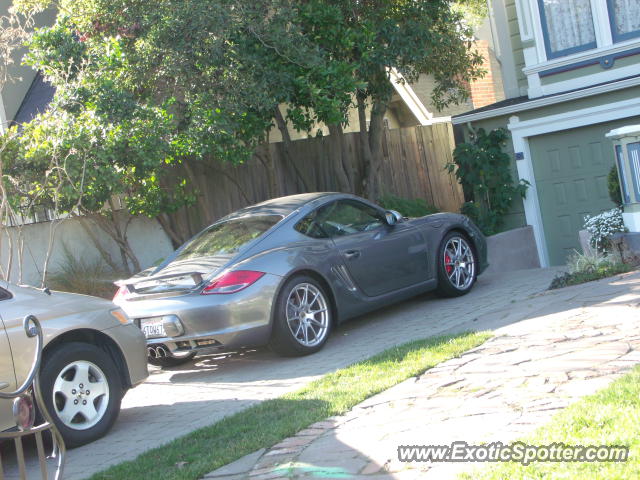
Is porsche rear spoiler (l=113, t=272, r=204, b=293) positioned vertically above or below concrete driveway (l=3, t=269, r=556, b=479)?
above

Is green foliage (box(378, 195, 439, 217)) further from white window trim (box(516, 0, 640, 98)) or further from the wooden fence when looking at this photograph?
white window trim (box(516, 0, 640, 98))

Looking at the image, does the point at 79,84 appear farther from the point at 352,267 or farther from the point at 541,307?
the point at 541,307

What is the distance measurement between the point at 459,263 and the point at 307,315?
268 cm

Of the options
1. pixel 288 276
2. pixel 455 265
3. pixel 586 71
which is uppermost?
pixel 586 71

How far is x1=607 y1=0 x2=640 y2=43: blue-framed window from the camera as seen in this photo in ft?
40.7

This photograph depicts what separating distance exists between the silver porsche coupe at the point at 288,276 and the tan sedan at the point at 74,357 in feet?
3.83

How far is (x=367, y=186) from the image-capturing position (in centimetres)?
1452

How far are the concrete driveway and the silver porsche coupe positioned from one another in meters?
0.25

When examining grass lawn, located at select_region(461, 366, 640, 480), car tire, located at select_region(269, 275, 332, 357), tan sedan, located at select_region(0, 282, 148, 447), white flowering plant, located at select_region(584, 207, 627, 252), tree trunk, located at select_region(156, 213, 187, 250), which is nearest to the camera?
grass lawn, located at select_region(461, 366, 640, 480)

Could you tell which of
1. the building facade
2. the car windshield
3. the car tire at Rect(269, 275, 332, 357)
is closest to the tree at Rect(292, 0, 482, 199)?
the building facade

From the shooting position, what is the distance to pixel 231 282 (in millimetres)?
7523

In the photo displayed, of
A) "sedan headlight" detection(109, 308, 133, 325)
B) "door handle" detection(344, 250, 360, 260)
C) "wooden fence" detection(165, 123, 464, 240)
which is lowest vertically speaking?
"sedan headlight" detection(109, 308, 133, 325)

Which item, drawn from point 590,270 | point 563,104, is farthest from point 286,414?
point 563,104

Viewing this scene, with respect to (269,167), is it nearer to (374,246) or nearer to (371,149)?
(371,149)
